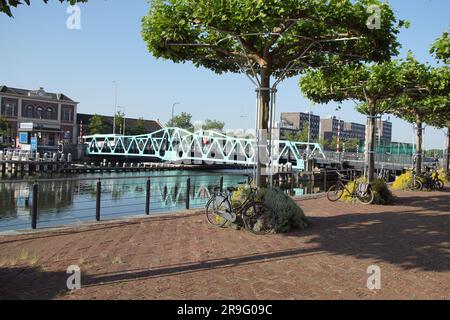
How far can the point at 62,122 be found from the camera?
251 feet

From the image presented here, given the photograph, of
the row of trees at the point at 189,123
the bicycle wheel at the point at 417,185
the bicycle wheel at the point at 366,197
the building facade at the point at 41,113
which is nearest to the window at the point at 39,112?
the building facade at the point at 41,113

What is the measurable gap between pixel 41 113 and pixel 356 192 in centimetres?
7203

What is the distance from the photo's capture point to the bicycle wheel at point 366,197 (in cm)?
1257

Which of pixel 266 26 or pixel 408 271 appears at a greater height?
pixel 266 26

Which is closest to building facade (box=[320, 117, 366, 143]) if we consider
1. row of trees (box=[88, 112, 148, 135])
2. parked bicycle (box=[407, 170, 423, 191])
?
row of trees (box=[88, 112, 148, 135])

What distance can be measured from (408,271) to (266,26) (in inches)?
190

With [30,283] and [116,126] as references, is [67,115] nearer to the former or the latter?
[116,126]

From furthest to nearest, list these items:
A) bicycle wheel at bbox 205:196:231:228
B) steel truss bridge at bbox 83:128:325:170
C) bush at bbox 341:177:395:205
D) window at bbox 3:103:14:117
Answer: window at bbox 3:103:14:117, steel truss bridge at bbox 83:128:325:170, bush at bbox 341:177:395:205, bicycle wheel at bbox 205:196:231:228

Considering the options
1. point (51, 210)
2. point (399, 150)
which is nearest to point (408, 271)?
point (51, 210)

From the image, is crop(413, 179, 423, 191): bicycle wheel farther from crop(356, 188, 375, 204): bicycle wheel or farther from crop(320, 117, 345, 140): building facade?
crop(320, 117, 345, 140): building facade

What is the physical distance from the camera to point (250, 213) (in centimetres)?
801

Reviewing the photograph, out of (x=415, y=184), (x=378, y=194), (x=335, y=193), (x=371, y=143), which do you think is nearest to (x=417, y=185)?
(x=415, y=184)

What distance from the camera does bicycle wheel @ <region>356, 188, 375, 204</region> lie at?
12566 mm
